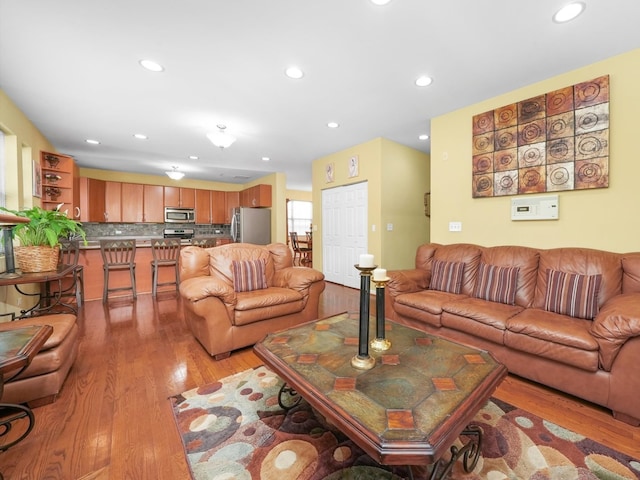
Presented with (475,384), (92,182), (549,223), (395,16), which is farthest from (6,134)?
(549,223)

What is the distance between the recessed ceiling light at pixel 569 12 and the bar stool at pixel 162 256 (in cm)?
496

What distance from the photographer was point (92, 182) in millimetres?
5727

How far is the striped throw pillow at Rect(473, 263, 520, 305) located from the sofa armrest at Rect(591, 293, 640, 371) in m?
0.75

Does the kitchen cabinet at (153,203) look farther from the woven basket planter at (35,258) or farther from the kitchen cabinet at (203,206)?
the woven basket planter at (35,258)

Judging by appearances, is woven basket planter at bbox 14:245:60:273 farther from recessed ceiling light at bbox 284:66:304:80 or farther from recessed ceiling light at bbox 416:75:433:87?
recessed ceiling light at bbox 416:75:433:87

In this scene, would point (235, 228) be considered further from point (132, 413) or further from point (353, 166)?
point (132, 413)

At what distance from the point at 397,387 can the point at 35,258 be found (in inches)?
127

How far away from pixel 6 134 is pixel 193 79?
2.35 meters

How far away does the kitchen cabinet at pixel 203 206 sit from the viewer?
7.27 meters

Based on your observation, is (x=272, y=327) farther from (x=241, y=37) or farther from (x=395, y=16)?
(x=395, y=16)

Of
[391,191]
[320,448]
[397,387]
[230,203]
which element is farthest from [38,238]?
[230,203]

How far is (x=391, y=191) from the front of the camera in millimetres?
4441

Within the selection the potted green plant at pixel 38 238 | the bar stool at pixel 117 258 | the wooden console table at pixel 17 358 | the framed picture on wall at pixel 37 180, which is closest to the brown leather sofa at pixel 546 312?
the wooden console table at pixel 17 358

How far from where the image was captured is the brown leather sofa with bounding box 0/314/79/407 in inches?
61.1
